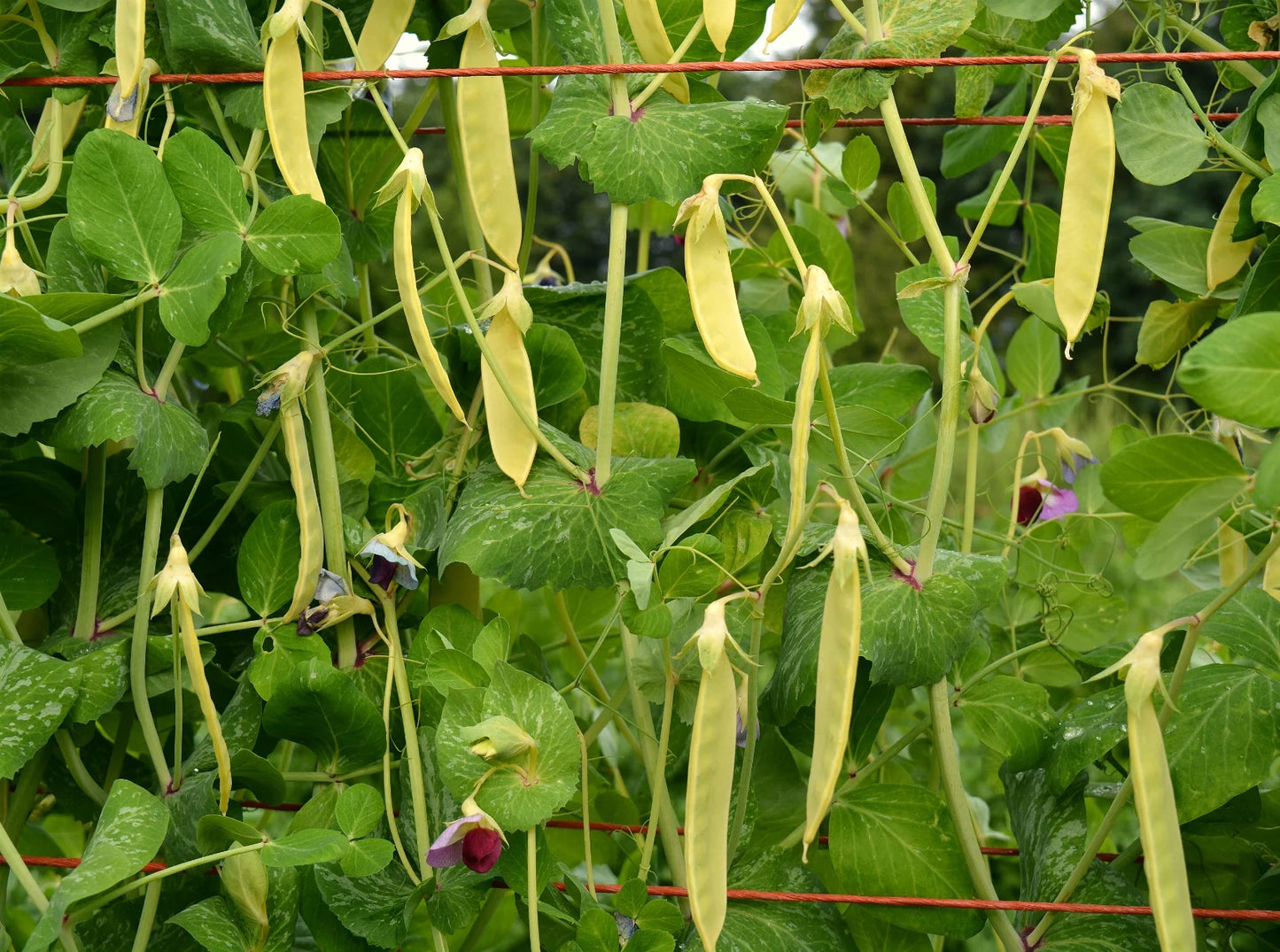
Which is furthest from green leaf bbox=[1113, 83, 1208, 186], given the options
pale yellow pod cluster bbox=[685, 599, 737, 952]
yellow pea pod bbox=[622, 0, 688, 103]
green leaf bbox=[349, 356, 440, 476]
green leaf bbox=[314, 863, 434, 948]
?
green leaf bbox=[314, 863, 434, 948]

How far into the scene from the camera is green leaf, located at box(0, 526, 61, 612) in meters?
0.69

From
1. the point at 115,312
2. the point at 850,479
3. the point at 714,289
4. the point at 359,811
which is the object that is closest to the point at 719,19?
the point at 714,289

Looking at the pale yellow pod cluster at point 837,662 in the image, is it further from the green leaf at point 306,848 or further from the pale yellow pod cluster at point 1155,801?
the green leaf at point 306,848

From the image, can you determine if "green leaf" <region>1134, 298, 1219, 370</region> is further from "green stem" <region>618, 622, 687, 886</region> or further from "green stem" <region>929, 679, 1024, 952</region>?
"green stem" <region>618, 622, 687, 886</region>

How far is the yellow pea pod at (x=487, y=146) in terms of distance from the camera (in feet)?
2.14

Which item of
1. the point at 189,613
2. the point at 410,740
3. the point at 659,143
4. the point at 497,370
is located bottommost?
the point at 410,740

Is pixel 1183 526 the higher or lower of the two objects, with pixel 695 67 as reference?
lower

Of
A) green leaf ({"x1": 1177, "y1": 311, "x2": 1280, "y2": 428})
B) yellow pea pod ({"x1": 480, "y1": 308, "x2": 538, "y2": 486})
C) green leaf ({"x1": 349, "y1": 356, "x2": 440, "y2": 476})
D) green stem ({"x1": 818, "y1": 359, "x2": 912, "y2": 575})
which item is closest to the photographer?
green leaf ({"x1": 1177, "y1": 311, "x2": 1280, "y2": 428})

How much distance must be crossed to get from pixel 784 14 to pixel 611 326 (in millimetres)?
196

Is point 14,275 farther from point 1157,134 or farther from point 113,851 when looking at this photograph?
point 1157,134

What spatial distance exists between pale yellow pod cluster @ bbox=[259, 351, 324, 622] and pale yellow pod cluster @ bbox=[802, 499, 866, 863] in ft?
1.01

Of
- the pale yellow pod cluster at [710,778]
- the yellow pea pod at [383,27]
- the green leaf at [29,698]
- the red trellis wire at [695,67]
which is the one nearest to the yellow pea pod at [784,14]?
the red trellis wire at [695,67]

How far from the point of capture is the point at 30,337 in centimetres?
58

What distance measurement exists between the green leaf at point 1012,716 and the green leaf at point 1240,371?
274 mm
